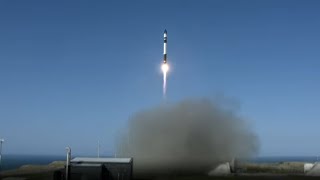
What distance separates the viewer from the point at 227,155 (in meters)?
143

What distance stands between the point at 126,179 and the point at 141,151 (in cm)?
7770

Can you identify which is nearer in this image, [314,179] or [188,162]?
[314,179]

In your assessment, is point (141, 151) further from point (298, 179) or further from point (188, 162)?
point (298, 179)

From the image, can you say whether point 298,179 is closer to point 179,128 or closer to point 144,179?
point 144,179

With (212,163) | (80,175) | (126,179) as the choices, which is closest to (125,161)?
(126,179)

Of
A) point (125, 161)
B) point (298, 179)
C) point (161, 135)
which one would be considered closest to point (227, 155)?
point (161, 135)

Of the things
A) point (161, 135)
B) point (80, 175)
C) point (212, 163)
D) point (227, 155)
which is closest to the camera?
point (80, 175)

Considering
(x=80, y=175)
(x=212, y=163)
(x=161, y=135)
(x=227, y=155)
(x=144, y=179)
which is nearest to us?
(x=80, y=175)

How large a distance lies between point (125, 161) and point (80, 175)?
8222 mm

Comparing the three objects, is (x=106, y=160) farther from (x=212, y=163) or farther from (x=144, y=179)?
(x=212, y=163)

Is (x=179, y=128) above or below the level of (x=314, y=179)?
above

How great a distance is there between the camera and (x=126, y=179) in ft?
251

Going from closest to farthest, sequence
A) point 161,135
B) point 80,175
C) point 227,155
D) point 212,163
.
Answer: point 80,175 → point 212,163 → point 227,155 → point 161,135

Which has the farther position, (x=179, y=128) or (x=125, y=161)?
(x=179, y=128)
